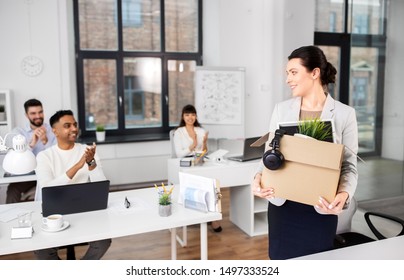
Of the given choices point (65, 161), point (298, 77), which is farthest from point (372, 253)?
point (65, 161)

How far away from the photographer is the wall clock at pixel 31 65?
4617mm

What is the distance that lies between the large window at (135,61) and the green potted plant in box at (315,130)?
14.6ft

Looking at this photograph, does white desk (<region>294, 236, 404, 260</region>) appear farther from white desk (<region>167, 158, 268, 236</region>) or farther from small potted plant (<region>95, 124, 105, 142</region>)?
small potted plant (<region>95, 124, 105, 142</region>)

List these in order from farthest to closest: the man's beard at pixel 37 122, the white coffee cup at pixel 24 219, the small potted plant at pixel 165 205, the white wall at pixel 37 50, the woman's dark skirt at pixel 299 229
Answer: the white wall at pixel 37 50 < the man's beard at pixel 37 122 < the small potted plant at pixel 165 205 < the white coffee cup at pixel 24 219 < the woman's dark skirt at pixel 299 229

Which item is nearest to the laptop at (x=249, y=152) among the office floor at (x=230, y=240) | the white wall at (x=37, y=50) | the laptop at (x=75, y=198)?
the office floor at (x=230, y=240)

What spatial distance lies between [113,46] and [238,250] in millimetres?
3495

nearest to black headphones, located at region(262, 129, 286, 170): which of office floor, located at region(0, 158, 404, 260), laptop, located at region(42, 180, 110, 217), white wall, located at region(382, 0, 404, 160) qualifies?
laptop, located at region(42, 180, 110, 217)

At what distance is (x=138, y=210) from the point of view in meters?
2.15

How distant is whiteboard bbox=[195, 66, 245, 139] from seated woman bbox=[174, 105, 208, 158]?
42.3 inches

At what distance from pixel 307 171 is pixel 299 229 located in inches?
14.5

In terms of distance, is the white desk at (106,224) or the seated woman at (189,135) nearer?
the white desk at (106,224)

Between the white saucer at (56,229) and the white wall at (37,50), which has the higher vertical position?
Answer: the white wall at (37,50)

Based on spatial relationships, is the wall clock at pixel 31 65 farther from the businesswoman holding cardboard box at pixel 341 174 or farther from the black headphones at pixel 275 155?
the black headphones at pixel 275 155
